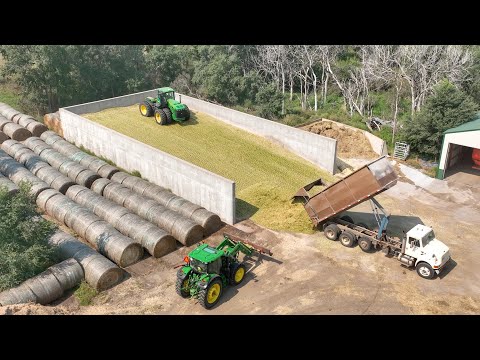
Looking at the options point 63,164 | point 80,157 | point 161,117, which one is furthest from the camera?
point 161,117

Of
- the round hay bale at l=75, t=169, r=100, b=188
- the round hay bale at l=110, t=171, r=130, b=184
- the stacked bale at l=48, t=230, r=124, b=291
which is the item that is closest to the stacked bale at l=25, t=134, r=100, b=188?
Result: the round hay bale at l=75, t=169, r=100, b=188

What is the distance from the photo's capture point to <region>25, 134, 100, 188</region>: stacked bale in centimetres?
2331

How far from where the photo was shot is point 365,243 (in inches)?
733

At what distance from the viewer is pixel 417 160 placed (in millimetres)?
29328

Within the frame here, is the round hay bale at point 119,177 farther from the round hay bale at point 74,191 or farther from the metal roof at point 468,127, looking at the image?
the metal roof at point 468,127

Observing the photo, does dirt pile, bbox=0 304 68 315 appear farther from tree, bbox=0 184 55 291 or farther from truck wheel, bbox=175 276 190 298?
truck wheel, bbox=175 276 190 298

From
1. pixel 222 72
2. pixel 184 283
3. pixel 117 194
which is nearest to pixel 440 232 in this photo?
pixel 184 283

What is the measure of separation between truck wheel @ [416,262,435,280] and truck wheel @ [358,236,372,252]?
87.1 inches

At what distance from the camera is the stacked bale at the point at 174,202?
1992cm

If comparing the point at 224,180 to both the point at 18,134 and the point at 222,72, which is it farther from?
the point at 222,72

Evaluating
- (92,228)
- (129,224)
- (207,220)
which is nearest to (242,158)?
(207,220)

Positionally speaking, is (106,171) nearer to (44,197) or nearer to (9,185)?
(44,197)

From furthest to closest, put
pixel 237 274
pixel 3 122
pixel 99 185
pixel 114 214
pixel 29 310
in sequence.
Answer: pixel 3 122 < pixel 99 185 < pixel 114 214 < pixel 237 274 < pixel 29 310

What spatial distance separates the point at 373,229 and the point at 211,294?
32.1ft
